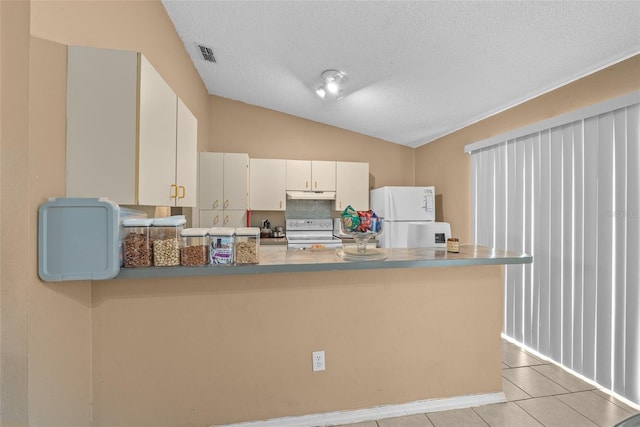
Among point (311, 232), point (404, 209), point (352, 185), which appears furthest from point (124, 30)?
point (404, 209)

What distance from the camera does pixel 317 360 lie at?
180 centimetres

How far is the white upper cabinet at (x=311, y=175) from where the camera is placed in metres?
4.39

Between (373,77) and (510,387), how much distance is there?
9.54ft

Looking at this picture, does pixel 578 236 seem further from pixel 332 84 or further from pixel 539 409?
pixel 332 84

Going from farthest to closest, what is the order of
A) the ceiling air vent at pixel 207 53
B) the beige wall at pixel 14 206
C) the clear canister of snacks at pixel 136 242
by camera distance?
the ceiling air vent at pixel 207 53 < the clear canister of snacks at pixel 136 242 < the beige wall at pixel 14 206

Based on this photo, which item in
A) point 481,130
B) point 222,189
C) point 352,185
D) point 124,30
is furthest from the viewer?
point 352,185

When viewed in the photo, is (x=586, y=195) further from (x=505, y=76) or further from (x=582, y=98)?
(x=505, y=76)

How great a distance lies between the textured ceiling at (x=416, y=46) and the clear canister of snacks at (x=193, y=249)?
5.91 ft

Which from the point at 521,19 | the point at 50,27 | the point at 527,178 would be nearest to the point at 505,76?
the point at 521,19

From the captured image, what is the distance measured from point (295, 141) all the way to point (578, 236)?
11.9 ft

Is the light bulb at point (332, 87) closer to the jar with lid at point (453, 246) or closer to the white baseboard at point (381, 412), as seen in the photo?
the jar with lid at point (453, 246)

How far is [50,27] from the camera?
50.3 inches

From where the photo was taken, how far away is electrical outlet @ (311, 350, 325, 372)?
1796 mm

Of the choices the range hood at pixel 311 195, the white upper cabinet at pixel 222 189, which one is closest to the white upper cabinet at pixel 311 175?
the range hood at pixel 311 195
